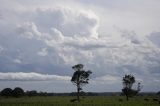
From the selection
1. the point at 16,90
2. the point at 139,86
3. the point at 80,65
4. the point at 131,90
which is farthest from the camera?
the point at 16,90

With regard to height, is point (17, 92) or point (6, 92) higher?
point (6, 92)

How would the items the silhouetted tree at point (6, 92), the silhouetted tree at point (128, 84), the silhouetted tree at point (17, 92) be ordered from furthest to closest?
the silhouetted tree at point (6, 92), the silhouetted tree at point (17, 92), the silhouetted tree at point (128, 84)

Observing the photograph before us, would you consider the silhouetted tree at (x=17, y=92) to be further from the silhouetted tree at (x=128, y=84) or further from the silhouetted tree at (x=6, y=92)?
the silhouetted tree at (x=128, y=84)

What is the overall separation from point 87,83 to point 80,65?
6.10 metres

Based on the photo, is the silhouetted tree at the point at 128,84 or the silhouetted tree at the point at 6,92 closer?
the silhouetted tree at the point at 128,84

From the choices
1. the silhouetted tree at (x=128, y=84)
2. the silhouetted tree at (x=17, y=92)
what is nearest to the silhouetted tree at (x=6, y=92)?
the silhouetted tree at (x=17, y=92)

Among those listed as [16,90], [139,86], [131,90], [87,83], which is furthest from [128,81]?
[16,90]

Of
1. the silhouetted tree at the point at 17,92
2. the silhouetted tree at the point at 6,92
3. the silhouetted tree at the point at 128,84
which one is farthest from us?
the silhouetted tree at the point at 6,92

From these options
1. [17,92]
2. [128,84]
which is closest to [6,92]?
[17,92]

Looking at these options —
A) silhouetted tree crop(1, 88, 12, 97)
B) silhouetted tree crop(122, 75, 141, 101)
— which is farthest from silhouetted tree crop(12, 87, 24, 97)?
silhouetted tree crop(122, 75, 141, 101)

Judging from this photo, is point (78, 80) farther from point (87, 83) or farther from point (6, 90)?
point (6, 90)

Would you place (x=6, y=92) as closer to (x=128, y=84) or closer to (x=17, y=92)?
(x=17, y=92)

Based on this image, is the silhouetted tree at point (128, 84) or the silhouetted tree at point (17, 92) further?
the silhouetted tree at point (17, 92)

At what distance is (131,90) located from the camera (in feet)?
400
